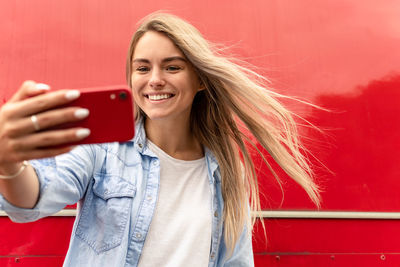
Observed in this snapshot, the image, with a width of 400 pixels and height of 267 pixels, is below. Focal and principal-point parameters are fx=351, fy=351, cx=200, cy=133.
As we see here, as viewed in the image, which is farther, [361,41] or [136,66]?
[361,41]

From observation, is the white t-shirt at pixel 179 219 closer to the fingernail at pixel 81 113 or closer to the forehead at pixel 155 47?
the forehead at pixel 155 47

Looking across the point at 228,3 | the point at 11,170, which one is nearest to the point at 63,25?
the point at 228,3

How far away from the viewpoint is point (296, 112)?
1662 millimetres

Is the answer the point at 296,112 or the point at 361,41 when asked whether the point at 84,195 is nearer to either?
the point at 296,112

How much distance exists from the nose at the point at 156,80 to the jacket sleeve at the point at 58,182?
288 mm

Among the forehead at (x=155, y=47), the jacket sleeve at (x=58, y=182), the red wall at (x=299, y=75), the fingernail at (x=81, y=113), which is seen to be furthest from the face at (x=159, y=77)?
the fingernail at (x=81, y=113)

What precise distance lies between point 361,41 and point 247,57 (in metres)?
0.58

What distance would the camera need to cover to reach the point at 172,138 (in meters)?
1.31

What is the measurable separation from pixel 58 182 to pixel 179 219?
40cm

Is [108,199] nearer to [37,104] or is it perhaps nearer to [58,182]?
[58,182]

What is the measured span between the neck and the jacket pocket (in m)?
0.25

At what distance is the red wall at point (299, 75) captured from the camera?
1573 mm

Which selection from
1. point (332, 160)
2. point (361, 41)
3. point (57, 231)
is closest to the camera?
point (57, 231)

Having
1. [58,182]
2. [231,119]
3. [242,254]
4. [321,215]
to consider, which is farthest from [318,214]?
[58,182]
